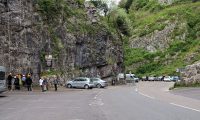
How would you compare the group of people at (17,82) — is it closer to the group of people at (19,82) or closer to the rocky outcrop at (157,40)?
the group of people at (19,82)

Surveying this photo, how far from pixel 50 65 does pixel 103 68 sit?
17316 mm

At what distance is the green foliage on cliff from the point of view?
393 ft

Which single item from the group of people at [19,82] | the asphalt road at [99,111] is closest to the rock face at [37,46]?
the group of people at [19,82]

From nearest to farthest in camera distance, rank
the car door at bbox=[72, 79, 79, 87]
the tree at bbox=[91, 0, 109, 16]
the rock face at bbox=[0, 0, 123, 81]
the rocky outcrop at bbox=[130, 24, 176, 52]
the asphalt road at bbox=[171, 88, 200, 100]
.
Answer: the asphalt road at bbox=[171, 88, 200, 100] < the rock face at bbox=[0, 0, 123, 81] < the car door at bbox=[72, 79, 79, 87] < the tree at bbox=[91, 0, 109, 16] < the rocky outcrop at bbox=[130, 24, 176, 52]

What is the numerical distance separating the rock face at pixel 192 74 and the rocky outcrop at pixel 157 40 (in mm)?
78302

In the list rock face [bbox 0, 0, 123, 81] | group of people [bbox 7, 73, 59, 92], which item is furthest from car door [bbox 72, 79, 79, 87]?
group of people [bbox 7, 73, 59, 92]

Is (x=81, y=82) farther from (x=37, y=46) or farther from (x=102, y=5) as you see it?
(x=102, y=5)

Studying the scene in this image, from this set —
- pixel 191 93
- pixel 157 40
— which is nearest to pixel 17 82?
pixel 191 93

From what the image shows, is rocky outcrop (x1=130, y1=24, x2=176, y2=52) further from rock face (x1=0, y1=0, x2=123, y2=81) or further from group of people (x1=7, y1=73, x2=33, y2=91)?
group of people (x1=7, y1=73, x2=33, y2=91)

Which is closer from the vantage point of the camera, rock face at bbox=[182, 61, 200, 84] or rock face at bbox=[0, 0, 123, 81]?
rock face at bbox=[182, 61, 200, 84]

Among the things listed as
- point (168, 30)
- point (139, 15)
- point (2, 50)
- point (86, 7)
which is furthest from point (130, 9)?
point (2, 50)

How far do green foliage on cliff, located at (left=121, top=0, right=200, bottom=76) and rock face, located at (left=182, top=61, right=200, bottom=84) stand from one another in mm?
59766

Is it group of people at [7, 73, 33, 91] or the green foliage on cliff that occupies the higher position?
the green foliage on cliff

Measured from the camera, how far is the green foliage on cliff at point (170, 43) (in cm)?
11984
